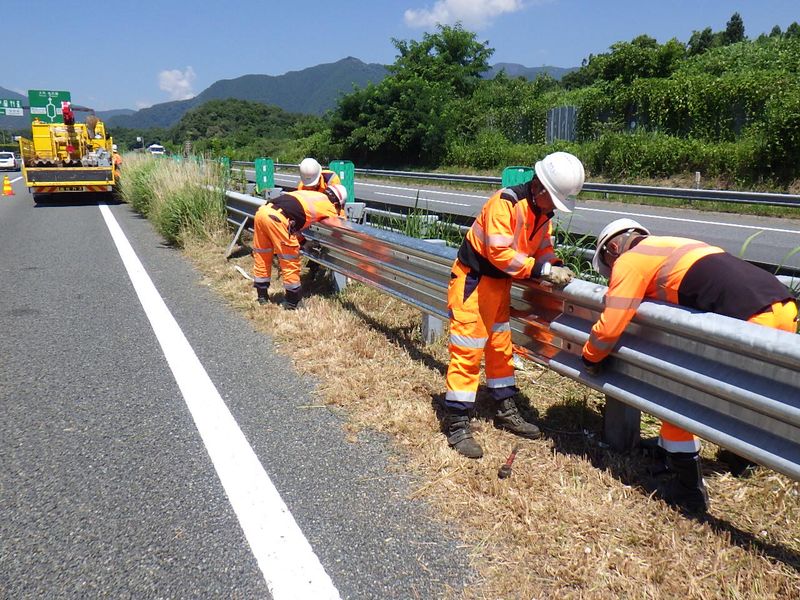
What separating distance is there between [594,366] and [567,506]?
0.65 meters

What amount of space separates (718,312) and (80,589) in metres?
2.69

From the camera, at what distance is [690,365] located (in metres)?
2.45

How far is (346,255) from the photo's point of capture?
18.4 ft

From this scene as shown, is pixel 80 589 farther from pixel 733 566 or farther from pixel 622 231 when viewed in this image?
pixel 622 231

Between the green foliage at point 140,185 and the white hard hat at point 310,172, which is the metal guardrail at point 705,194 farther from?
the green foliage at point 140,185

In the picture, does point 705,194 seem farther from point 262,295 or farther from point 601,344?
point 601,344

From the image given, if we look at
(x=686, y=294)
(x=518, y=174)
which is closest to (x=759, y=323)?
(x=686, y=294)

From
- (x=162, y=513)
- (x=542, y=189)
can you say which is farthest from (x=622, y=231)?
(x=162, y=513)

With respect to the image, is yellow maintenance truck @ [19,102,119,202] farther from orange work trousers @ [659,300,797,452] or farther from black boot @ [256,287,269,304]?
orange work trousers @ [659,300,797,452]

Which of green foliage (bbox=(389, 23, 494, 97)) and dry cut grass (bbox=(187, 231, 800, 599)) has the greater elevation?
green foliage (bbox=(389, 23, 494, 97))

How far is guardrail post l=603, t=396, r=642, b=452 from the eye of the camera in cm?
307

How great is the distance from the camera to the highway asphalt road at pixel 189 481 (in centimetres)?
230

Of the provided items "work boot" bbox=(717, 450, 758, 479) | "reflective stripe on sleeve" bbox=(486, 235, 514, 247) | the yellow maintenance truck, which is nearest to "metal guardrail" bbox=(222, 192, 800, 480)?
"reflective stripe on sleeve" bbox=(486, 235, 514, 247)

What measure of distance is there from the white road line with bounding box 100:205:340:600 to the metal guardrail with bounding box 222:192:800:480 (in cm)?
153
